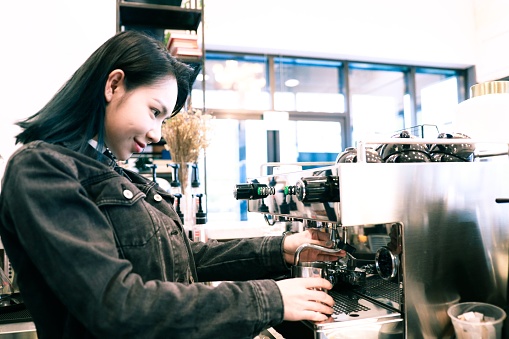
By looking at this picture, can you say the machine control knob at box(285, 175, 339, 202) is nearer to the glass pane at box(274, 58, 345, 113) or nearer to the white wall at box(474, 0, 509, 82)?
the glass pane at box(274, 58, 345, 113)

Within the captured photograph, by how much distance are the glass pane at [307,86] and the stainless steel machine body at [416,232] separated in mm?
3832

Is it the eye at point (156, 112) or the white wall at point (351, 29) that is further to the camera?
the white wall at point (351, 29)

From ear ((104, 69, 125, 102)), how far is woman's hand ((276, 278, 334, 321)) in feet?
1.49

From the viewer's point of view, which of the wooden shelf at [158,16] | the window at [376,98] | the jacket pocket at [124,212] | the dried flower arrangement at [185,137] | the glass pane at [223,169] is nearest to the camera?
the jacket pocket at [124,212]

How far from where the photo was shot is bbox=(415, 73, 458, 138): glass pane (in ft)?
17.1

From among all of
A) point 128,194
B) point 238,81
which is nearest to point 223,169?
point 238,81

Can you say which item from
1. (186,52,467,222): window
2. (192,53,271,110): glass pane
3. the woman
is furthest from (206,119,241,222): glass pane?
the woman

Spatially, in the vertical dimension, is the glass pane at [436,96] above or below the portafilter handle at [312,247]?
above

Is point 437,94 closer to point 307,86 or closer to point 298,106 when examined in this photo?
point 307,86

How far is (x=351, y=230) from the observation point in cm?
81

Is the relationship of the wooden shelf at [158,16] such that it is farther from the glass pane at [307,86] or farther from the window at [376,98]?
the window at [376,98]

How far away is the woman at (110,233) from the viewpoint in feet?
1.79

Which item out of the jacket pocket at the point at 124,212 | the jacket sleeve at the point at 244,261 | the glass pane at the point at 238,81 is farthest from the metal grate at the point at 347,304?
the glass pane at the point at 238,81

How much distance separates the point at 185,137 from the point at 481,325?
1.65 metres
